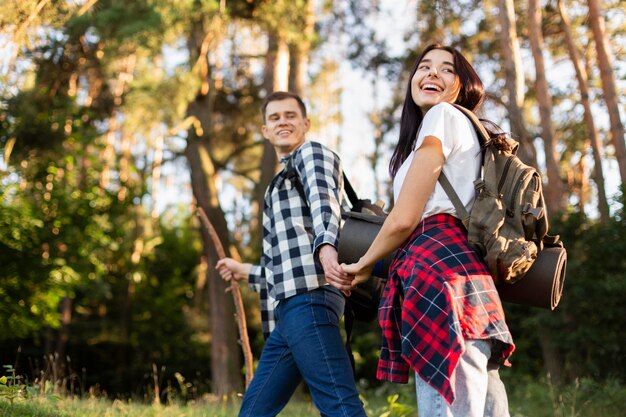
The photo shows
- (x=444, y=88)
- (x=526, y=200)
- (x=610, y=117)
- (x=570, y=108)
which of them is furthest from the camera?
(x=570, y=108)

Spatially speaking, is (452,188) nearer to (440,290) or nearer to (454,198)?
(454,198)

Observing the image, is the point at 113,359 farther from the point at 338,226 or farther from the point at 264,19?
the point at 338,226

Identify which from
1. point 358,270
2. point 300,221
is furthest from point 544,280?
point 300,221

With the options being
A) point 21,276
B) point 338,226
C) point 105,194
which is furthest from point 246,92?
point 338,226

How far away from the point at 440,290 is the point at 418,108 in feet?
2.58

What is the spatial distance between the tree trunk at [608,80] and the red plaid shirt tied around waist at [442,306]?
9.29 meters

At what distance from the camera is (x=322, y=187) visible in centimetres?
297

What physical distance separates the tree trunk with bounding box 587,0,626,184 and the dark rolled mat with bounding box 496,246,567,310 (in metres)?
9.09

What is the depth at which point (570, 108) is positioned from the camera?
16891 mm

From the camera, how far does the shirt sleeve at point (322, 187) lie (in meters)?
2.84

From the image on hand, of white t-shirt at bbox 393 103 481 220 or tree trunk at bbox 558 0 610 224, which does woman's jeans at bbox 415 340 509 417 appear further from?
tree trunk at bbox 558 0 610 224

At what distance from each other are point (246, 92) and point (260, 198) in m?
3.75

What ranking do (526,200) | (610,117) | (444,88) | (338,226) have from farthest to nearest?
(610,117) → (338,226) → (444,88) → (526,200)

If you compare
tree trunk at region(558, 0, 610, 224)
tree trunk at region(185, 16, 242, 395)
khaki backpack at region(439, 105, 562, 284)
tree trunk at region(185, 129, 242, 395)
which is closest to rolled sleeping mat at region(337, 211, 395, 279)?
khaki backpack at region(439, 105, 562, 284)
